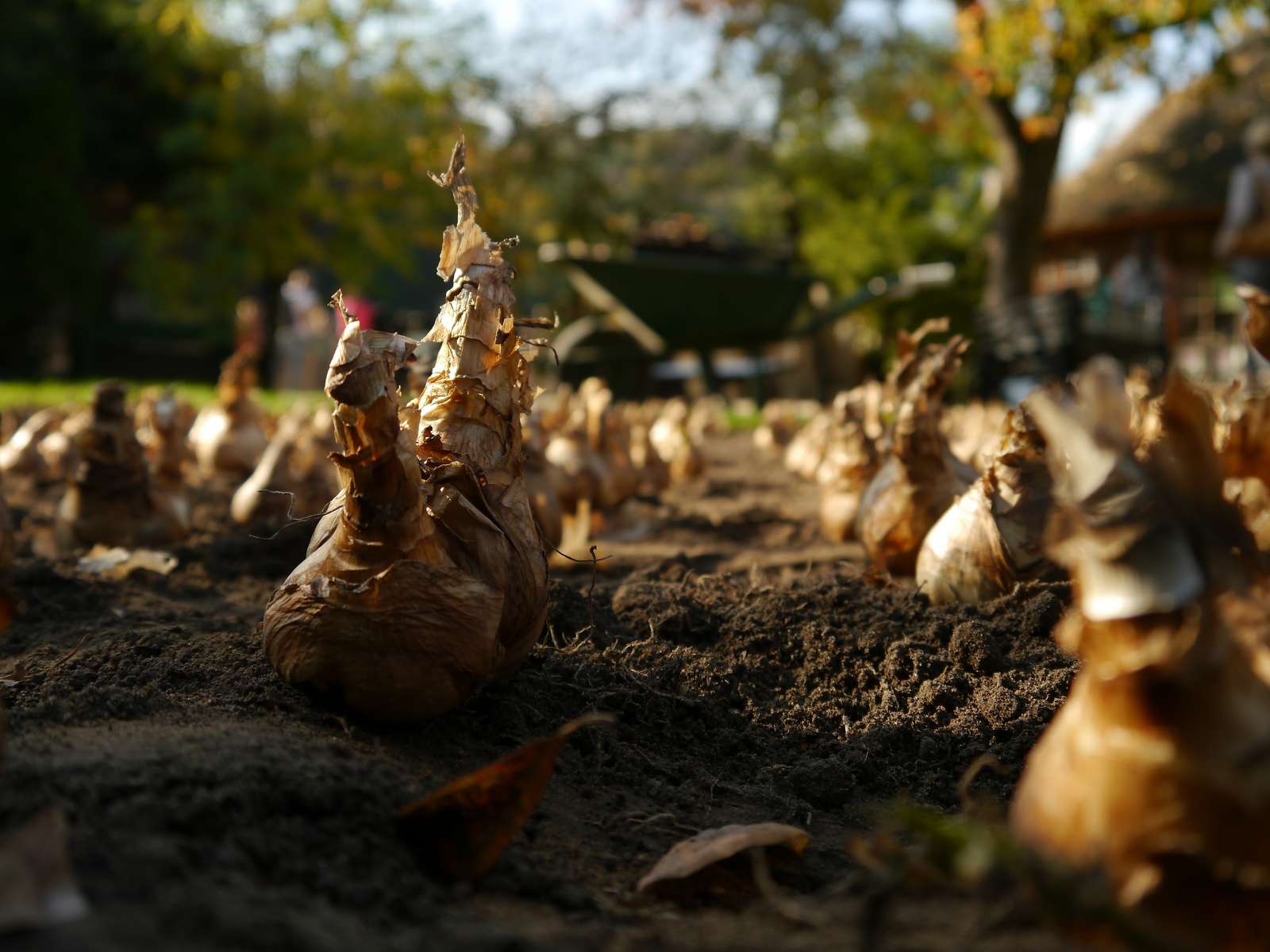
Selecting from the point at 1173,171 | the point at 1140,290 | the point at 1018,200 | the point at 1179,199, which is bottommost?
the point at 1140,290

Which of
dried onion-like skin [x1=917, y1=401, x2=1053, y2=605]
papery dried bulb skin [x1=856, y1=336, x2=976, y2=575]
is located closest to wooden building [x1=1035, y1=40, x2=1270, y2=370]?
papery dried bulb skin [x1=856, y1=336, x2=976, y2=575]

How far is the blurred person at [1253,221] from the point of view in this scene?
7934mm

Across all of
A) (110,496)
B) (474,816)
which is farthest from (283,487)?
(474,816)

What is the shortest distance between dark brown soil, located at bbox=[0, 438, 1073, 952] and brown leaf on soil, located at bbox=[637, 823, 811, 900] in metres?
0.04

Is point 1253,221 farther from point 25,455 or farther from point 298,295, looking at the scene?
point 298,295

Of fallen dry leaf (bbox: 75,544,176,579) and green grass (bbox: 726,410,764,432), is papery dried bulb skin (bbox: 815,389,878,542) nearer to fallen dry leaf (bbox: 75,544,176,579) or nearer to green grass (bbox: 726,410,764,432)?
fallen dry leaf (bbox: 75,544,176,579)

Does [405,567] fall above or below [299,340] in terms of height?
below

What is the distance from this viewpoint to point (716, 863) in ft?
5.52

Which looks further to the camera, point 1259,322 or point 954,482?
point 954,482

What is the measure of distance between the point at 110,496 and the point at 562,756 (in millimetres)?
2472

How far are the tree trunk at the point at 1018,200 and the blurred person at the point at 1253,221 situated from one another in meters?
3.62

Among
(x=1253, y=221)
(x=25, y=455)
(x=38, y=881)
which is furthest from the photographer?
(x=1253, y=221)

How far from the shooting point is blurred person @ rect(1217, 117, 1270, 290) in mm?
7934

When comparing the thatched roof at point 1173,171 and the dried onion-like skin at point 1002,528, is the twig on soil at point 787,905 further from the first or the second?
the thatched roof at point 1173,171
